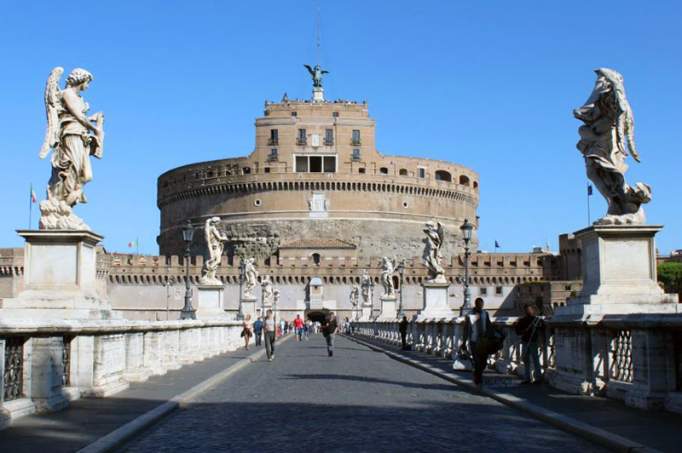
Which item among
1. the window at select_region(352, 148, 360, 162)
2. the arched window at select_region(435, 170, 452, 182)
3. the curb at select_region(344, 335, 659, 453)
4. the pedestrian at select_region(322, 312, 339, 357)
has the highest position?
the window at select_region(352, 148, 360, 162)

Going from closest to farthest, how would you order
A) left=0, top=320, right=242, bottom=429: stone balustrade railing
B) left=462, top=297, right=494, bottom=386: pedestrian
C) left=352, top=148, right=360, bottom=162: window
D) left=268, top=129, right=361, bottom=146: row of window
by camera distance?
left=0, top=320, right=242, bottom=429: stone balustrade railing → left=462, top=297, right=494, bottom=386: pedestrian → left=352, top=148, right=360, bottom=162: window → left=268, top=129, right=361, bottom=146: row of window

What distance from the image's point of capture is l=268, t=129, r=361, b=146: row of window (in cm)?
8931

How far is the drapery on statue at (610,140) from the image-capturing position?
9750 millimetres

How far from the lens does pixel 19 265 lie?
74.6m

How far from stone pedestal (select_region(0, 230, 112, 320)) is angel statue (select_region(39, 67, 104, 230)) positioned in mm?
185

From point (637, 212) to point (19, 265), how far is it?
71.2 m

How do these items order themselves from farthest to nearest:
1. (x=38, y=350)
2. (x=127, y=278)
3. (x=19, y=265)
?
(x=127, y=278) → (x=19, y=265) → (x=38, y=350)

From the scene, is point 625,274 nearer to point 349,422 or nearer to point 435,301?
point 349,422

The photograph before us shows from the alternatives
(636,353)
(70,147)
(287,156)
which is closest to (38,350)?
(70,147)

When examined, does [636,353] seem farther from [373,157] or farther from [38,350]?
[373,157]

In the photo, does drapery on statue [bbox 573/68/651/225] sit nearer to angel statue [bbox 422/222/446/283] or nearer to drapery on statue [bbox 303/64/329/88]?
angel statue [bbox 422/222/446/283]

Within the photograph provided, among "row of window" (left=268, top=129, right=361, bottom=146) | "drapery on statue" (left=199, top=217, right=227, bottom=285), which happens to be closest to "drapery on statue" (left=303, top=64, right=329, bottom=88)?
"row of window" (left=268, top=129, right=361, bottom=146)

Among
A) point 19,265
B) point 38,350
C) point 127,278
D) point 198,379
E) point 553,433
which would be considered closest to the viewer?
point 553,433

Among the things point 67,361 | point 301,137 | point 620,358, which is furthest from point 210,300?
point 301,137
